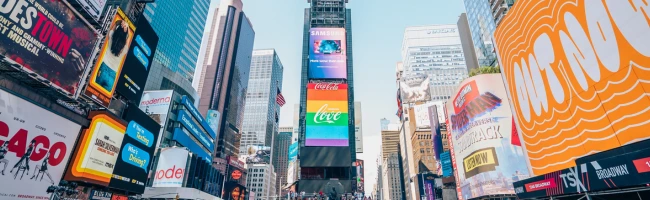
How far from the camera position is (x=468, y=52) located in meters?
81.2

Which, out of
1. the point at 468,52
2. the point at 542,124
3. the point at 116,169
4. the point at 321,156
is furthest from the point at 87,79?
the point at 468,52

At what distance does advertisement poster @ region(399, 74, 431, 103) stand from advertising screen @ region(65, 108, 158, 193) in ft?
287

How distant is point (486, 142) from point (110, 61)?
35647 mm

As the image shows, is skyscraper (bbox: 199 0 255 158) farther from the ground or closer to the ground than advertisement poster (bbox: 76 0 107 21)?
farther from the ground

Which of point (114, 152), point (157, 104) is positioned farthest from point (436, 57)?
point (114, 152)

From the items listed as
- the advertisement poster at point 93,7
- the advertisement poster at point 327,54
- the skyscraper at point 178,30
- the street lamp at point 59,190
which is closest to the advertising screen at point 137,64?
the advertisement poster at point 93,7

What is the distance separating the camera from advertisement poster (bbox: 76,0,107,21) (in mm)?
17750

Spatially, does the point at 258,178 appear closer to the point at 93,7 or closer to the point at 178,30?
the point at 178,30

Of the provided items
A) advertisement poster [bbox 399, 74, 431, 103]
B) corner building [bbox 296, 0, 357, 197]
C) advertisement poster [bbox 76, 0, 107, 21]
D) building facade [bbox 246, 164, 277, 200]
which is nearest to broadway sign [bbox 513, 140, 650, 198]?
corner building [bbox 296, 0, 357, 197]

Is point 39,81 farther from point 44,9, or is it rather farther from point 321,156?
point 321,156

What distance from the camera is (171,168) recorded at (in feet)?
136

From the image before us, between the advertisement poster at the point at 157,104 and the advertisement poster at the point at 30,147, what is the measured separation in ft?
149

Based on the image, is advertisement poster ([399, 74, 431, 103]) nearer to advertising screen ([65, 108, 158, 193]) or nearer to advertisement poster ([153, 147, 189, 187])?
advertisement poster ([153, 147, 189, 187])

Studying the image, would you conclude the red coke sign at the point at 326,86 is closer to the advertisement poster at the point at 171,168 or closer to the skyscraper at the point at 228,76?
the advertisement poster at the point at 171,168
